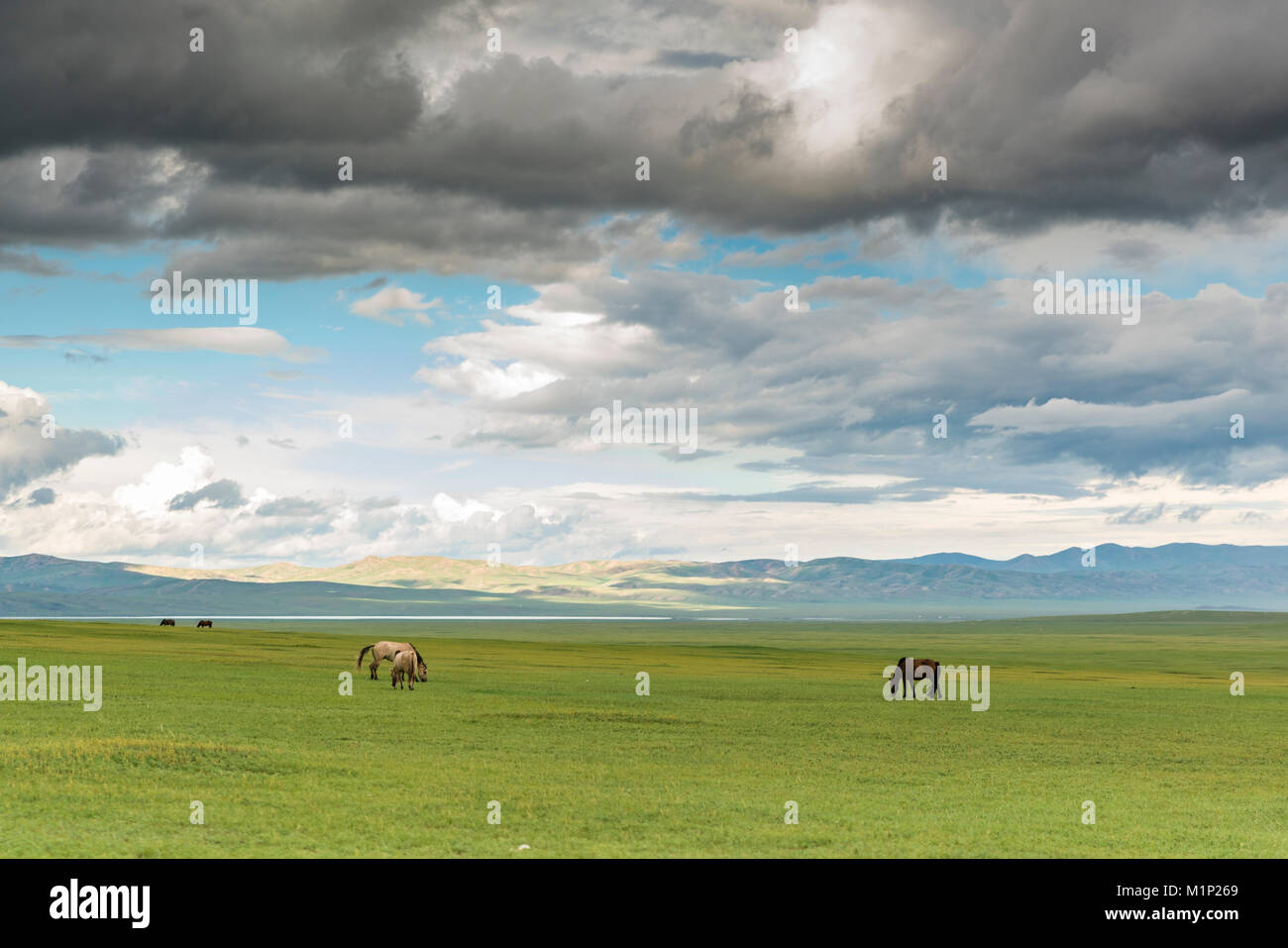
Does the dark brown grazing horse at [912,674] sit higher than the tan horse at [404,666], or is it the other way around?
the tan horse at [404,666]

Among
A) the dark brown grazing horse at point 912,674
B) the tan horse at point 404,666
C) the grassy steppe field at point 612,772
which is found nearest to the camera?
the grassy steppe field at point 612,772

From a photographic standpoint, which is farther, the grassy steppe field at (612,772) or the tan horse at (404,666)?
the tan horse at (404,666)

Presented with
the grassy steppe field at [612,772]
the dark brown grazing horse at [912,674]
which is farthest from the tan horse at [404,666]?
the dark brown grazing horse at [912,674]

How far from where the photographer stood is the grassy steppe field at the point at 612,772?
18062mm

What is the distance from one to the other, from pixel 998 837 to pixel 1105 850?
1755mm

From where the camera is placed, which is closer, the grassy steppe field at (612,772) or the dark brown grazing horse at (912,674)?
the grassy steppe field at (612,772)

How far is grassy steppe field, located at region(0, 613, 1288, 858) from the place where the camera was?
711 inches

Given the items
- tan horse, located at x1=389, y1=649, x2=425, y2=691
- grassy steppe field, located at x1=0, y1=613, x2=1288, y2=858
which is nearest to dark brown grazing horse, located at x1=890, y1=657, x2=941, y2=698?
grassy steppe field, located at x1=0, y1=613, x2=1288, y2=858

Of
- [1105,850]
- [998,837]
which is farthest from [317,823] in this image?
[1105,850]

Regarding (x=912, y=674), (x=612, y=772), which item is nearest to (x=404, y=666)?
(x=912, y=674)

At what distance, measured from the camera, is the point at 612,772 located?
84.4 ft

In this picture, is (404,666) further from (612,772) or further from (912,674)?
(612,772)

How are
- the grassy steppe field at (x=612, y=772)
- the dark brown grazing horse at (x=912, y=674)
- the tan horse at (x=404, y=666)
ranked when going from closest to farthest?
the grassy steppe field at (x=612, y=772), the tan horse at (x=404, y=666), the dark brown grazing horse at (x=912, y=674)

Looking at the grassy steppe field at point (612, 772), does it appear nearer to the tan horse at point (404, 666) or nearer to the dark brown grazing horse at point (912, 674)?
the tan horse at point (404, 666)
